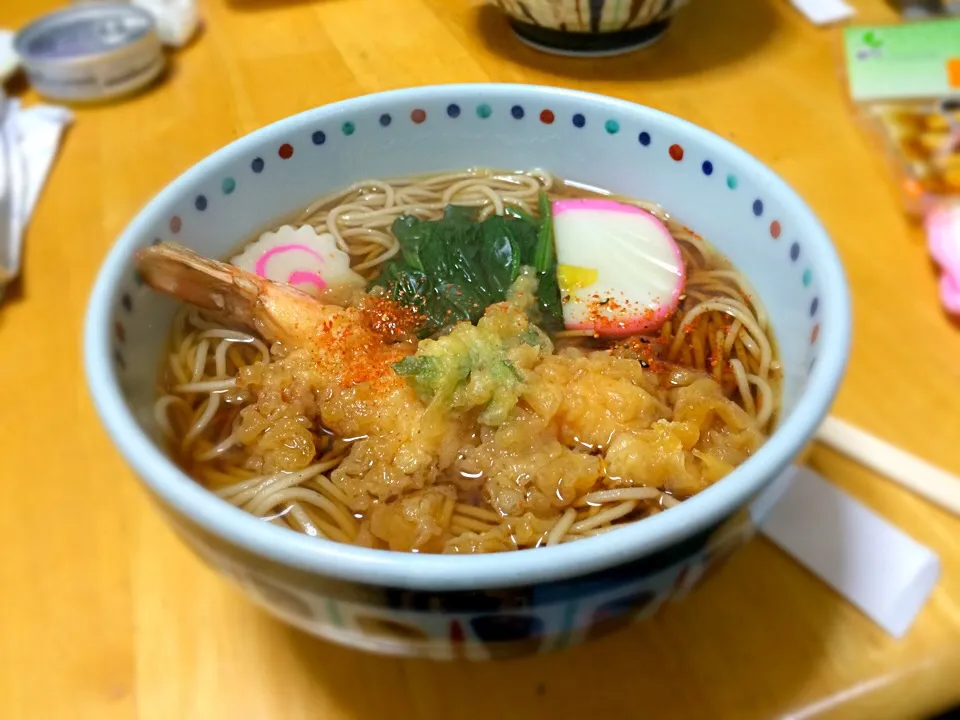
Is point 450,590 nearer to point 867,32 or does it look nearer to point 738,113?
point 738,113

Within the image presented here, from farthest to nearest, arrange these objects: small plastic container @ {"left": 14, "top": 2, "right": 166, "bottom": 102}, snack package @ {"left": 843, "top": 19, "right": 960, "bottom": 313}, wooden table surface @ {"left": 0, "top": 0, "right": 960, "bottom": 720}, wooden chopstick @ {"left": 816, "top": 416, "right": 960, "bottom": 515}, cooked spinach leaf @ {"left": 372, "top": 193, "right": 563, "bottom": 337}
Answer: small plastic container @ {"left": 14, "top": 2, "right": 166, "bottom": 102} → snack package @ {"left": 843, "top": 19, "right": 960, "bottom": 313} → cooked spinach leaf @ {"left": 372, "top": 193, "right": 563, "bottom": 337} → wooden chopstick @ {"left": 816, "top": 416, "right": 960, "bottom": 515} → wooden table surface @ {"left": 0, "top": 0, "right": 960, "bottom": 720}

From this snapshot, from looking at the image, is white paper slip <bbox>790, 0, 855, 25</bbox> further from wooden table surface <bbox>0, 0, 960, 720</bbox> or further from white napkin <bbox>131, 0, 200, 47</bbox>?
white napkin <bbox>131, 0, 200, 47</bbox>

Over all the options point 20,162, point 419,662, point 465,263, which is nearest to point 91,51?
point 20,162

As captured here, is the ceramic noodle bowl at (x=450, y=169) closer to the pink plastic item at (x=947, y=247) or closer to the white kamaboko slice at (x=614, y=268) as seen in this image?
the white kamaboko slice at (x=614, y=268)

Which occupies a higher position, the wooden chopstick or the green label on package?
the green label on package

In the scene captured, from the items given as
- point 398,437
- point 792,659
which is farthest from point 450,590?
point 792,659

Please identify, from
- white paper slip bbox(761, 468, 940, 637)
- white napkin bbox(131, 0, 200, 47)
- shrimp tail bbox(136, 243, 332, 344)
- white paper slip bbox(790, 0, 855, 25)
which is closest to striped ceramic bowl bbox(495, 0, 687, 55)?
white paper slip bbox(790, 0, 855, 25)
